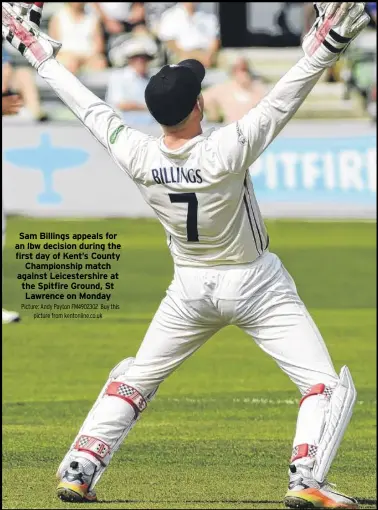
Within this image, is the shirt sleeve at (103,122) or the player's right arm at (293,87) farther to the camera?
the shirt sleeve at (103,122)

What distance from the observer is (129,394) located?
7090 mm

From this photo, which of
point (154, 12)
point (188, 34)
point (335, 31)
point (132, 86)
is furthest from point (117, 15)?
point (335, 31)

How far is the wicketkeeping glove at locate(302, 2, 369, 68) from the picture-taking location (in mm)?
6312

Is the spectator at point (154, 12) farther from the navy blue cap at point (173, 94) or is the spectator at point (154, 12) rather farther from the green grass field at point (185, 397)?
the navy blue cap at point (173, 94)

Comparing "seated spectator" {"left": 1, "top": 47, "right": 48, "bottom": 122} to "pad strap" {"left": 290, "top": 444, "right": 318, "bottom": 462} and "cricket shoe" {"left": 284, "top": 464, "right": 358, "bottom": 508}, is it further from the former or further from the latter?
"cricket shoe" {"left": 284, "top": 464, "right": 358, "bottom": 508}

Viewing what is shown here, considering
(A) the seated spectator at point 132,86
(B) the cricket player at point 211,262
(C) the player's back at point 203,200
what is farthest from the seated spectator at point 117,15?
(C) the player's back at point 203,200

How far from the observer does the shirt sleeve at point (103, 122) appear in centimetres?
692

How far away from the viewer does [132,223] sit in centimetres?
2014

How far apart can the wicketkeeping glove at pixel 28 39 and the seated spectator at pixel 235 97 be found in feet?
47.5

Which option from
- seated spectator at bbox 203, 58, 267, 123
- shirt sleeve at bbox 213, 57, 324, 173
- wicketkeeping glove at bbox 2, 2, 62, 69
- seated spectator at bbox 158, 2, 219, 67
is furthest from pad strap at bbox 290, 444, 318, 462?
seated spectator at bbox 158, 2, 219, 67

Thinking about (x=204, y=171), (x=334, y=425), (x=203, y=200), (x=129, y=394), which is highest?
(x=204, y=171)

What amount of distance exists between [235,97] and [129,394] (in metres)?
15.2

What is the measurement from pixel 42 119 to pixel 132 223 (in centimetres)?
247

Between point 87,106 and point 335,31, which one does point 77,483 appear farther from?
point 335,31
